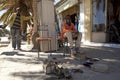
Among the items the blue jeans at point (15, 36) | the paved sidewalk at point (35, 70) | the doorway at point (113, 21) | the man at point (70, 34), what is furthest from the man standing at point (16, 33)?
the doorway at point (113, 21)

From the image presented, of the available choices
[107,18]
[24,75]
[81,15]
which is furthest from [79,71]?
[81,15]

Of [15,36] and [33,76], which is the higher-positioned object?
[15,36]

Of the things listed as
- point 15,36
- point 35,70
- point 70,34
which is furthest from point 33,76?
point 15,36

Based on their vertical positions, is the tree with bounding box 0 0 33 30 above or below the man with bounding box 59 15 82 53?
above

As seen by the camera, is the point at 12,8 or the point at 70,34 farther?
the point at 12,8

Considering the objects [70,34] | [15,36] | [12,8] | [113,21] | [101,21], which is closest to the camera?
[70,34]

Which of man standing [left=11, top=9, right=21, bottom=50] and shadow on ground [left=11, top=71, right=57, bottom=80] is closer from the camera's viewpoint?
shadow on ground [left=11, top=71, right=57, bottom=80]

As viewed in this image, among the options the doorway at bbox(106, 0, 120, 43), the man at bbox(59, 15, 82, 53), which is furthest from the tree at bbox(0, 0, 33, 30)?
the man at bbox(59, 15, 82, 53)

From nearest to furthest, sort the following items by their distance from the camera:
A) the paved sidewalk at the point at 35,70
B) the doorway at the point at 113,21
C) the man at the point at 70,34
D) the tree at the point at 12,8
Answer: the paved sidewalk at the point at 35,70 < the man at the point at 70,34 < the doorway at the point at 113,21 < the tree at the point at 12,8

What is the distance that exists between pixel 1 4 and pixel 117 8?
527 inches

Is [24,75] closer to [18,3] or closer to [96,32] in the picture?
[96,32]

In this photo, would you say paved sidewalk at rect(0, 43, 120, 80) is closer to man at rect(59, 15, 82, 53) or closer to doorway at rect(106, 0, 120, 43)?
man at rect(59, 15, 82, 53)

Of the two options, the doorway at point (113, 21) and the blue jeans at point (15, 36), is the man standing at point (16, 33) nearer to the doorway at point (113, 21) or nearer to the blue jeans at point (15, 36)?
the blue jeans at point (15, 36)

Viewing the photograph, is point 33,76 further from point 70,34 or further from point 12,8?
point 12,8
